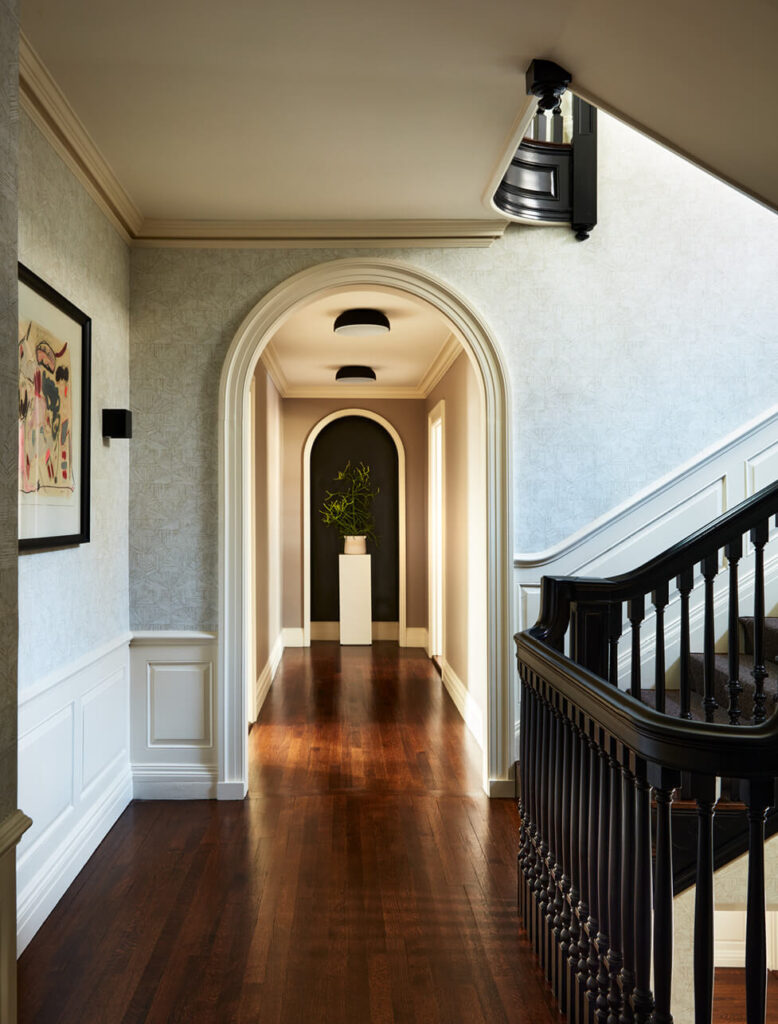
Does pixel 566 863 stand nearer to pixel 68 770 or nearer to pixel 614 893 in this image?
pixel 614 893

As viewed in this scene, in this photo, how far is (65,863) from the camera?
3131 millimetres

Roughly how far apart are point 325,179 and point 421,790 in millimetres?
2892

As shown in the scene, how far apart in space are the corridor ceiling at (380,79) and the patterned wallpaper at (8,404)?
1.11 metres

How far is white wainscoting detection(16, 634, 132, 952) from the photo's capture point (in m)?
2.81

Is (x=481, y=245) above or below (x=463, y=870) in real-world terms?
above

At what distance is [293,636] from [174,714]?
4.94 m

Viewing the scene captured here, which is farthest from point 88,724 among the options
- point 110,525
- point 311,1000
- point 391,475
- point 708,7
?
point 391,475

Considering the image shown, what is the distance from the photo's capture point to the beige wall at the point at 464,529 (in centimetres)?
539

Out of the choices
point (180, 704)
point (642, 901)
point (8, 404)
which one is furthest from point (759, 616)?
point (180, 704)

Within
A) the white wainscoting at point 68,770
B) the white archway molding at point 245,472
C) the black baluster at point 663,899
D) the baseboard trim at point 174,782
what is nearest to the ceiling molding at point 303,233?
the white archway molding at point 245,472

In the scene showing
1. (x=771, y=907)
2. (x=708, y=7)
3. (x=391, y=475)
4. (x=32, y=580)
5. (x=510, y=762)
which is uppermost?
(x=708, y=7)

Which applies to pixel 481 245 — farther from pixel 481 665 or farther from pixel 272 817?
pixel 272 817

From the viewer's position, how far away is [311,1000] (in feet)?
7.86

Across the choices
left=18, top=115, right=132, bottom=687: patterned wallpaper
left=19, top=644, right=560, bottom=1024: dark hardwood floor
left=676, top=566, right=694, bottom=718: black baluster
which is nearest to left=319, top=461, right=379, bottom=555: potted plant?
left=19, top=644, right=560, bottom=1024: dark hardwood floor
